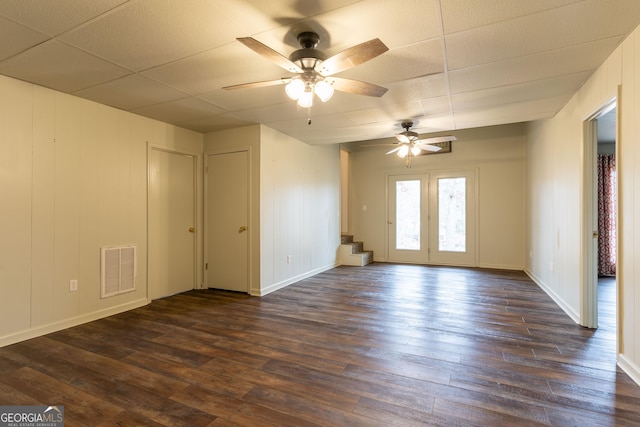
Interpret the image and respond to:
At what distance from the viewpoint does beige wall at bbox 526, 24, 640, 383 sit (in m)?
2.21

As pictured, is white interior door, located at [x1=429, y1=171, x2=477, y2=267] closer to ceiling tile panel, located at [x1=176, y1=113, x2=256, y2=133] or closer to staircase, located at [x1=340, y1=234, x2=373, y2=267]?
staircase, located at [x1=340, y1=234, x2=373, y2=267]

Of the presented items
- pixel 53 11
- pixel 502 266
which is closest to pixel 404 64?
pixel 53 11

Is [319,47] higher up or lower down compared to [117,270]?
higher up

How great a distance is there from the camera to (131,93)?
10.6 ft

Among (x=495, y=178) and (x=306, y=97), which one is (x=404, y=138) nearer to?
(x=306, y=97)

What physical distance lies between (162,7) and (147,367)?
8.24ft

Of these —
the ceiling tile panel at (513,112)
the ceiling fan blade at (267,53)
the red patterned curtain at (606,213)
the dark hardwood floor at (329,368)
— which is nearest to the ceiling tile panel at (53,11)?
the ceiling fan blade at (267,53)

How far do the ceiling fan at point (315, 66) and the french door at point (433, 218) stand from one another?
4782 mm

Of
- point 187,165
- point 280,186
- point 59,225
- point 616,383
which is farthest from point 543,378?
point 187,165

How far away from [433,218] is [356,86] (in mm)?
5029

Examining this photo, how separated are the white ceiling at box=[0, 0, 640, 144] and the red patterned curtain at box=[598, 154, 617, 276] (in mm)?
3139

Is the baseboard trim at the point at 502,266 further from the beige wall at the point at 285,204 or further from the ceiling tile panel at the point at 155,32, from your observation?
the ceiling tile panel at the point at 155,32

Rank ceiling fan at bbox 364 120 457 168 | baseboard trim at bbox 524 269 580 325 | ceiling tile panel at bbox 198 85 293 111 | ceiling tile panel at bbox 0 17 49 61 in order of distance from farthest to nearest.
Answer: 1. ceiling fan at bbox 364 120 457 168
2. baseboard trim at bbox 524 269 580 325
3. ceiling tile panel at bbox 198 85 293 111
4. ceiling tile panel at bbox 0 17 49 61

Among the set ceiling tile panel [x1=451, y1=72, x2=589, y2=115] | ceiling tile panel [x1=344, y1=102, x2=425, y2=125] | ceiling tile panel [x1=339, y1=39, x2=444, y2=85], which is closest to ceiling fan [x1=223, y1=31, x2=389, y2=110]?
ceiling tile panel [x1=339, y1=39, x2=444, y2=85]
